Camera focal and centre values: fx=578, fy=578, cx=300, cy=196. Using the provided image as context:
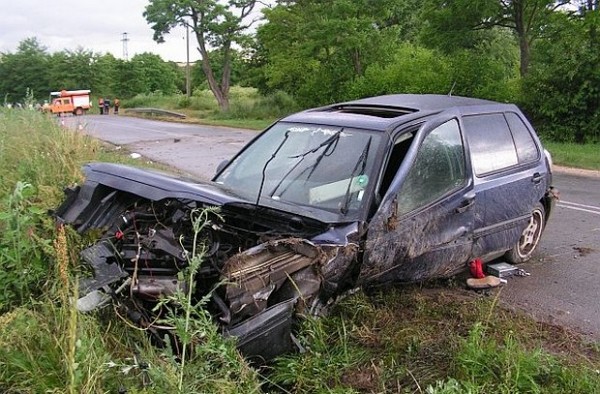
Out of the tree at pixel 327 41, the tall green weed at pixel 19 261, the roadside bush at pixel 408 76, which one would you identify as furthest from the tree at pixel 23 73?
the tall green weed at pixel 19 261

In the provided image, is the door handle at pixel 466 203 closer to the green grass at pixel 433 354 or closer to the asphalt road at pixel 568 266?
the green grass at pixel 433 354

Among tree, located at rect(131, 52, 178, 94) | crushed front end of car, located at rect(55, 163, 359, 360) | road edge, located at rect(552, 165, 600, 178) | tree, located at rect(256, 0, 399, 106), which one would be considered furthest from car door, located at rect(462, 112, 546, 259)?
tree, located at rect(131, 52, 178, 94)

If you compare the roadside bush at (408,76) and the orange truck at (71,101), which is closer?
the roadside bush at (408,76)

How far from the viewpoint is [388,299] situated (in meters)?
4.35

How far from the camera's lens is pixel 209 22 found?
44312 millimetres

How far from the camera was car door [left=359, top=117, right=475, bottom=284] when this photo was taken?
3865 millimetres

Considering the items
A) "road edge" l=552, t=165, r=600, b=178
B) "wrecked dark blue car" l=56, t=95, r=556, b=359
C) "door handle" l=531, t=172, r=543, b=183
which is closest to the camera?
"wrecked dark blue car" l=56, t=95, r=556, b=359

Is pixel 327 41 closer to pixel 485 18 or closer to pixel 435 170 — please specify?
pixel 485 18

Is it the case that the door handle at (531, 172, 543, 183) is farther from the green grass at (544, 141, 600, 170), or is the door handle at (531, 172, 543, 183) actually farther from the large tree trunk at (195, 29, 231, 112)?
the large tree trunk at (195, 29, 231, 112)

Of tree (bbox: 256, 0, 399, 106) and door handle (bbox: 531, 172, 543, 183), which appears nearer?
door handle (bbox: 531, 172, 543, 183)

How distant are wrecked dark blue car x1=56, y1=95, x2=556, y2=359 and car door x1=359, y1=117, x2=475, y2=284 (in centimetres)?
1

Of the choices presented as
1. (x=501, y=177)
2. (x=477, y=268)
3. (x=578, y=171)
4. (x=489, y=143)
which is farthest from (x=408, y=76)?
(x=477, y=268)

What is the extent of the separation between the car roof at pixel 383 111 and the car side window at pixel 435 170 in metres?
0.21

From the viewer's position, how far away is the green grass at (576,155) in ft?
43.5
